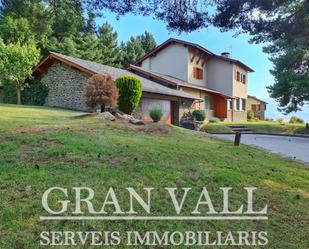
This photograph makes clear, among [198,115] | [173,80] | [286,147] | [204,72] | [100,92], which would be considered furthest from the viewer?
[204,72]

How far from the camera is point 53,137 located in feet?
28.5

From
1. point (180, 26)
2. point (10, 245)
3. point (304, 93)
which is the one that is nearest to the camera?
point (10, 245)

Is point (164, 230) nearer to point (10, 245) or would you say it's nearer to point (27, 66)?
point (10, 245)

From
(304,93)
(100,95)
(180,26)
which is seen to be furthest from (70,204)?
(304,93)

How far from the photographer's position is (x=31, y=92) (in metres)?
26.2

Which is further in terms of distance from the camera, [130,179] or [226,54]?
[226,54]

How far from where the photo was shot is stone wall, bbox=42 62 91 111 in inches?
918

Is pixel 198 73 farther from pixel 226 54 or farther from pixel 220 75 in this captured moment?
pixel 226 54

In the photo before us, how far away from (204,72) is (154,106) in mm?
15401

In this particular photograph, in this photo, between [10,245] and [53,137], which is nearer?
[10,245]

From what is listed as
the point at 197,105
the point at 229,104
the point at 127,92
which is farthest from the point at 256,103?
the point at 127,92

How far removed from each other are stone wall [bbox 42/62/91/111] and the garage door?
12.4 feet

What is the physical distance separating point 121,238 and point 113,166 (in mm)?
2415

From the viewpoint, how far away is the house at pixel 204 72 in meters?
34.8
